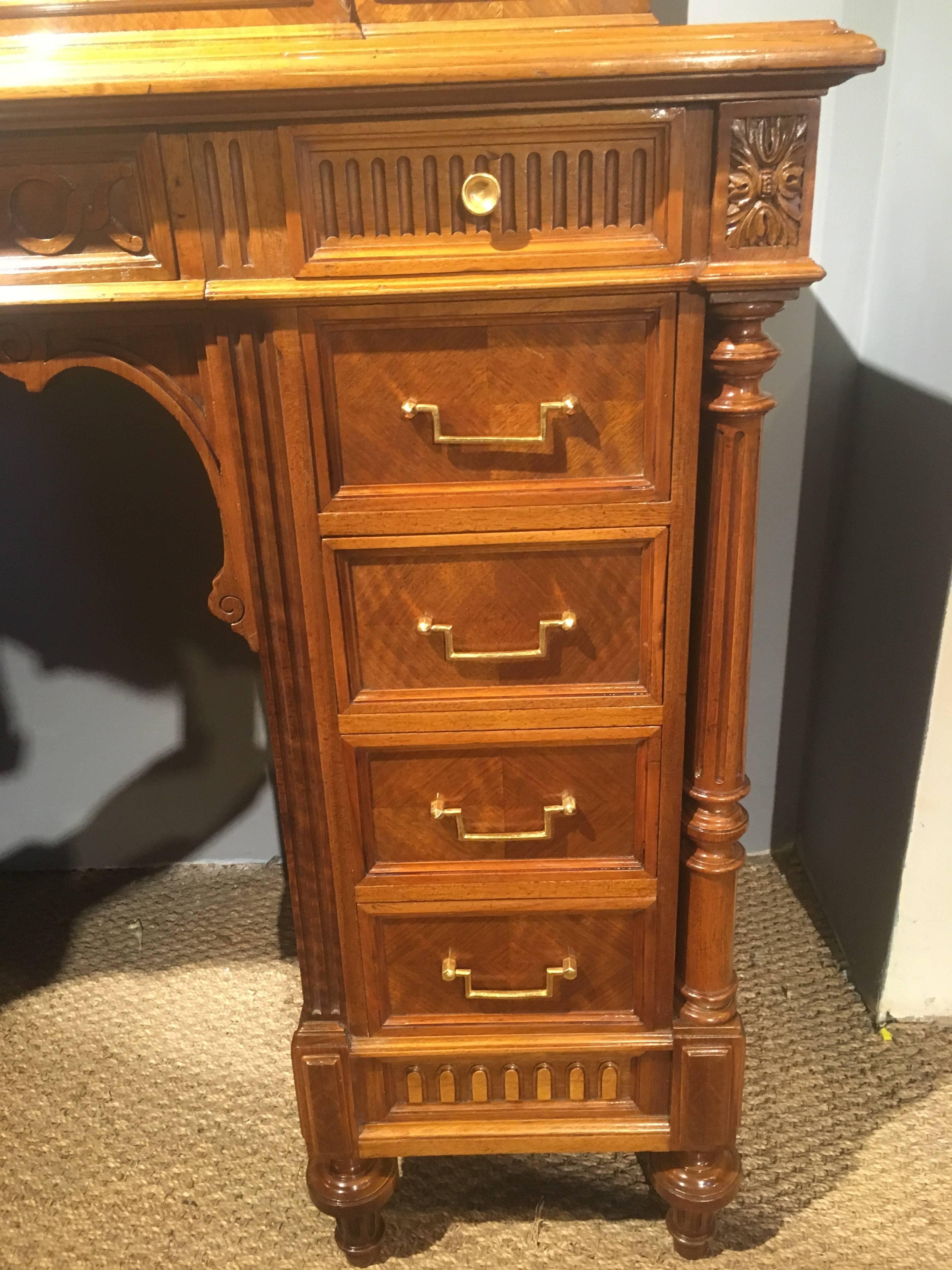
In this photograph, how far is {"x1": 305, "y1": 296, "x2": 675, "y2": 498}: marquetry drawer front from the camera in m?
0.80

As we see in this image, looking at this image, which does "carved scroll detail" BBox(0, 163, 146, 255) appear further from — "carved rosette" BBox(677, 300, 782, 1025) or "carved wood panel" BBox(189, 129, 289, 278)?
"carved rosette" BBox(677, 300, 782, 1025)

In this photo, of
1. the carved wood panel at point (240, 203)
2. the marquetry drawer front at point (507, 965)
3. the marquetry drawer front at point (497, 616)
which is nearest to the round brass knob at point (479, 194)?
the carved wood panel at point (240, 203)

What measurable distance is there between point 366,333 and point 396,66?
0.63 feet

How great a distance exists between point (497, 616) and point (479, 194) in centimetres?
34

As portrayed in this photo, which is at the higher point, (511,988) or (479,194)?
(479,194)

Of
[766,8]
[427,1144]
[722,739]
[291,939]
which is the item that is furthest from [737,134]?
[291,939]

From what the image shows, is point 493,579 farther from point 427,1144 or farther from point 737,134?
point 427,1144

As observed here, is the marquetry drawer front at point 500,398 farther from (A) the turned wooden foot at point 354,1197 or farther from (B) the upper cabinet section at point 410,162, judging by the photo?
(A) the turned wooden foot at point 354,1197

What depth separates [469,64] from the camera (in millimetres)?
699

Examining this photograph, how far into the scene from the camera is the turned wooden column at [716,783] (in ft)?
2.67

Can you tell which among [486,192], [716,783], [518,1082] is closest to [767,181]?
[486,192]

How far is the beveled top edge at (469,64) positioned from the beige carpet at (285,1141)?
1.14m

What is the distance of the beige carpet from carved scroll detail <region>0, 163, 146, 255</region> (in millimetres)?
1040

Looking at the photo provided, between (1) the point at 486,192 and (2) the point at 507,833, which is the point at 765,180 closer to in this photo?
(1) the point at 486,192
